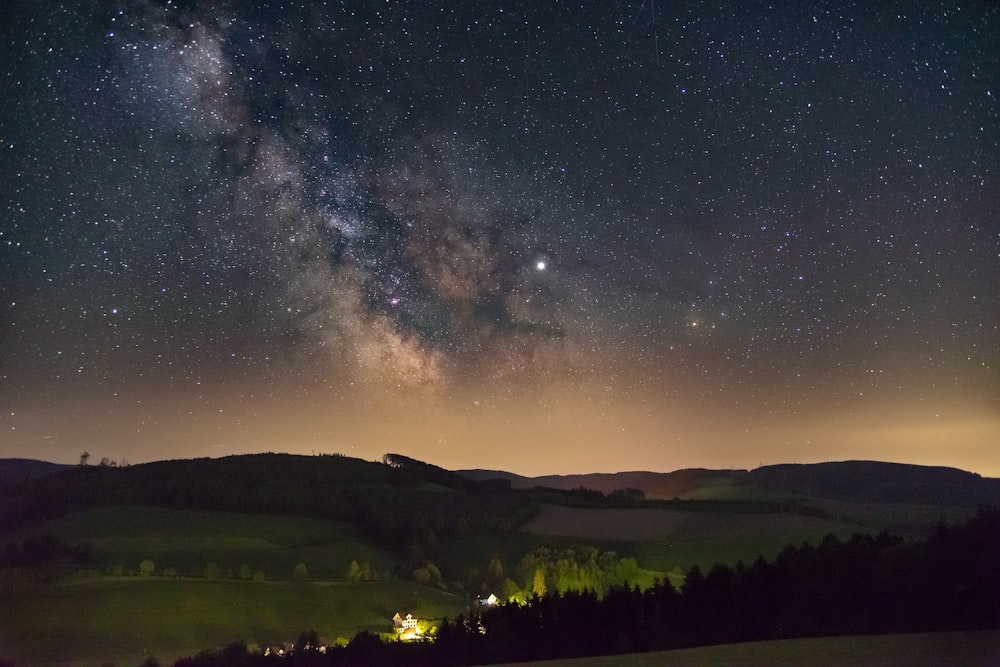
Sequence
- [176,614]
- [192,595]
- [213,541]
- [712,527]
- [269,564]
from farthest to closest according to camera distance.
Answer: [712,527] → [213,541] → [269,564] → [192,595] → [176,614]

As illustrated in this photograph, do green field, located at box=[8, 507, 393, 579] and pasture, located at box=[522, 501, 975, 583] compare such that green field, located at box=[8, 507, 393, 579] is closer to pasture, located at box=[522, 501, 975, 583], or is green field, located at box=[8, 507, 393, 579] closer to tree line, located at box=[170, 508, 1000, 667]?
pasture, located at box=[522, 501, 975, 583]

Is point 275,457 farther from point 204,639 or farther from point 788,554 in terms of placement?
point 788,554

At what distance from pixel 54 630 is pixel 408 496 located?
276ft

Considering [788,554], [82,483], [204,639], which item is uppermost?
[82,483]

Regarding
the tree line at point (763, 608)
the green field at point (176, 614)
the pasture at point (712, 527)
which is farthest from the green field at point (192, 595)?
the pasture at point (712, 527)

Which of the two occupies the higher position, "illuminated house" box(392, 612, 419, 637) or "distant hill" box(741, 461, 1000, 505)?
"distant hill" box(741, 461, 1000, 505)

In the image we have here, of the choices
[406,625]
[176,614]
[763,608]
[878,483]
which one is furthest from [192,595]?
[878,483]

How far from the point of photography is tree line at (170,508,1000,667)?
28.3m

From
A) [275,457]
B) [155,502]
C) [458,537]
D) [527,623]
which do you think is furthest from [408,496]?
[527,623]

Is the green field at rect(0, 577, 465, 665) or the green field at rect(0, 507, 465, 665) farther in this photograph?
the green field at rect(0, 507, 465, 665)

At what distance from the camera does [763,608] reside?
35750mm

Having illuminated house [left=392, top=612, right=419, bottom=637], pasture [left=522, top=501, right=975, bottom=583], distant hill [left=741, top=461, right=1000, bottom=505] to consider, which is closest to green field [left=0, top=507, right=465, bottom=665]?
illuminated house [left=392, top=612, right=419, bottom=637]

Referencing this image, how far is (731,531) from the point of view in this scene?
9975cm

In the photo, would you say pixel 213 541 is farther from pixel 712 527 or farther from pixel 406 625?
pixel 712 527
